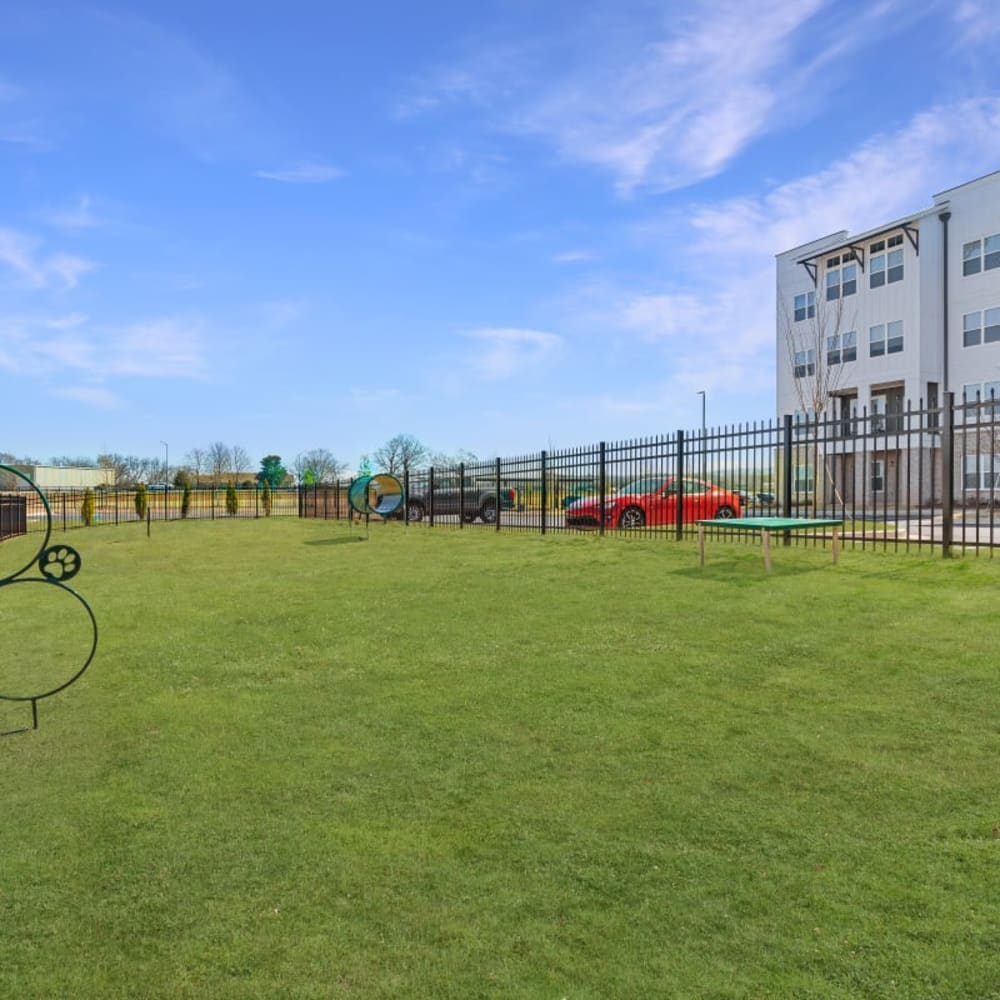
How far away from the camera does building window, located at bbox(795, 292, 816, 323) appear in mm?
34500

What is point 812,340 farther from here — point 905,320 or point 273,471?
point 273,471

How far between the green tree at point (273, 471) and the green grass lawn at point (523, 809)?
65851mm

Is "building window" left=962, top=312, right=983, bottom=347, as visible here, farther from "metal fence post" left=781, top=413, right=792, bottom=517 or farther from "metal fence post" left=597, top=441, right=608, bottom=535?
"metal fence post" left=781, top=413, right=792, bottom=517

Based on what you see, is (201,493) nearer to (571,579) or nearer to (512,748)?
(571,579)

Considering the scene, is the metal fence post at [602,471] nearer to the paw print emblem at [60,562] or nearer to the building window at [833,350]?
the paw print emblem at [60,562]

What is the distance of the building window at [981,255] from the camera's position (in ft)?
90.7

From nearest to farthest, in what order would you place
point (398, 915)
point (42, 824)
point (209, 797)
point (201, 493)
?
point (398, 915), point (42, 824), point (209, 797), point (201, 493)

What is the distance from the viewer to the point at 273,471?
244ft

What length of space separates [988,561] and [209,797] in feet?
29.0

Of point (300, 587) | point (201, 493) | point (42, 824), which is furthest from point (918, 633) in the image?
point (201, 493)

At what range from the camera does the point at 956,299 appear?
95.2 ft

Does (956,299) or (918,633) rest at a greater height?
(956,299)

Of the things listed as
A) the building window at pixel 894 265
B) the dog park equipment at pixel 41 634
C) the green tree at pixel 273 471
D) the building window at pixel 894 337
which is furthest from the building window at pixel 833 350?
the green tree at pixel 273 471

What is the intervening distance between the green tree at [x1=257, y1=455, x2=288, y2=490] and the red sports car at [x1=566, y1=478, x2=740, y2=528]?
55853mm
